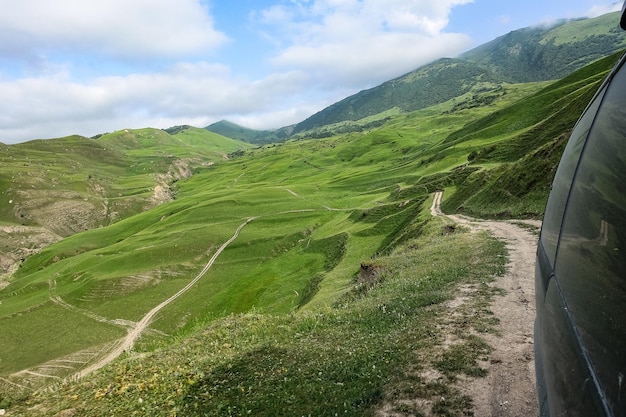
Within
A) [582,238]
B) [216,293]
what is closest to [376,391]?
[582,238]

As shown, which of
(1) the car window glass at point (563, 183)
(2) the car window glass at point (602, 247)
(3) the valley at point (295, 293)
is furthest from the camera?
(3) the valley at point (295, 293)

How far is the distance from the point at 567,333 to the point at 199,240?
96846 mm

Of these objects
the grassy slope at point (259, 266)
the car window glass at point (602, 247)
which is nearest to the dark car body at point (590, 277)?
the car window glass at point (602, 247)

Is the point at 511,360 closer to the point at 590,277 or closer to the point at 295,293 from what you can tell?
the point at 590,277

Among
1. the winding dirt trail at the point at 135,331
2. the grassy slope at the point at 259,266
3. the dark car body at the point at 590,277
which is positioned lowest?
the winding dirt trail at the point at 135,331

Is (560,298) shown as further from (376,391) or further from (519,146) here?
(519,146)

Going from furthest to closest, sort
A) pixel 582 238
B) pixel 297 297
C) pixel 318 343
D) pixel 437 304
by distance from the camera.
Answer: pixel 297 297 < pixel 437 304 < pixel 318 343 < pixel 582 238

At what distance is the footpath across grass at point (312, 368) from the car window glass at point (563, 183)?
4.72 m

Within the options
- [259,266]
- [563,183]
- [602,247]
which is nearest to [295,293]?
[259,266]

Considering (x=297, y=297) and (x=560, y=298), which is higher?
(x=560, y=298)

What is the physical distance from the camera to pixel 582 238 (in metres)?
3.82

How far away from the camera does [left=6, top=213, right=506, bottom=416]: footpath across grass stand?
31.2 ft

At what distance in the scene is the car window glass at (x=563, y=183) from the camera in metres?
4.74

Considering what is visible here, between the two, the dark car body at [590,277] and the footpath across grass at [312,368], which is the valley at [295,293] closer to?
the footpath across grass at [312,368]
